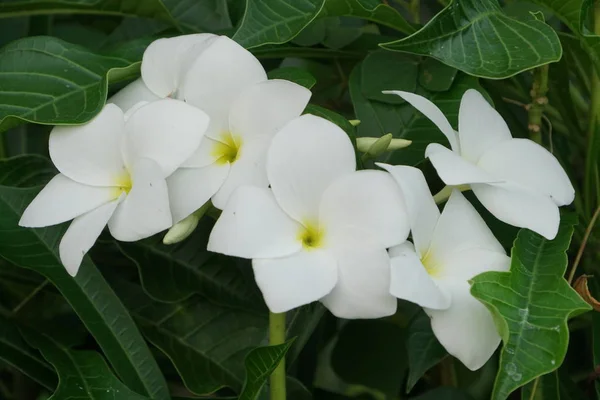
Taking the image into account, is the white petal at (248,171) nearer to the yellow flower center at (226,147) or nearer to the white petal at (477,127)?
the yellow flower center at (226,147)

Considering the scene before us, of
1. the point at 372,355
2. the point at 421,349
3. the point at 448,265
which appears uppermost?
the point at 448,265

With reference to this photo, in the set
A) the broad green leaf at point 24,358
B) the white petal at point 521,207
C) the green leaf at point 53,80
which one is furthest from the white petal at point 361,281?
the broad green leaf at point 24,358

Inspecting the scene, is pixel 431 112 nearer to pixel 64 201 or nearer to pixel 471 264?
pixel 471 264

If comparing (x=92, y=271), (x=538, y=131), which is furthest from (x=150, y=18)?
(x=538, y=131)

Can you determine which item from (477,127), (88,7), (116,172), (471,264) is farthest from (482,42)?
(88,7)

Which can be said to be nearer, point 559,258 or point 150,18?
point 559,258

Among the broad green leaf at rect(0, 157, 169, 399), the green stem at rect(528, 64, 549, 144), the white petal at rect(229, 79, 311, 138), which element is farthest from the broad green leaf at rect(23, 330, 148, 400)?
the green stem at rect(528, 64, 549, 144)

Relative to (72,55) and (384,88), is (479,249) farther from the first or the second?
(72,55)

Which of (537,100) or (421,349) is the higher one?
(537,100)
